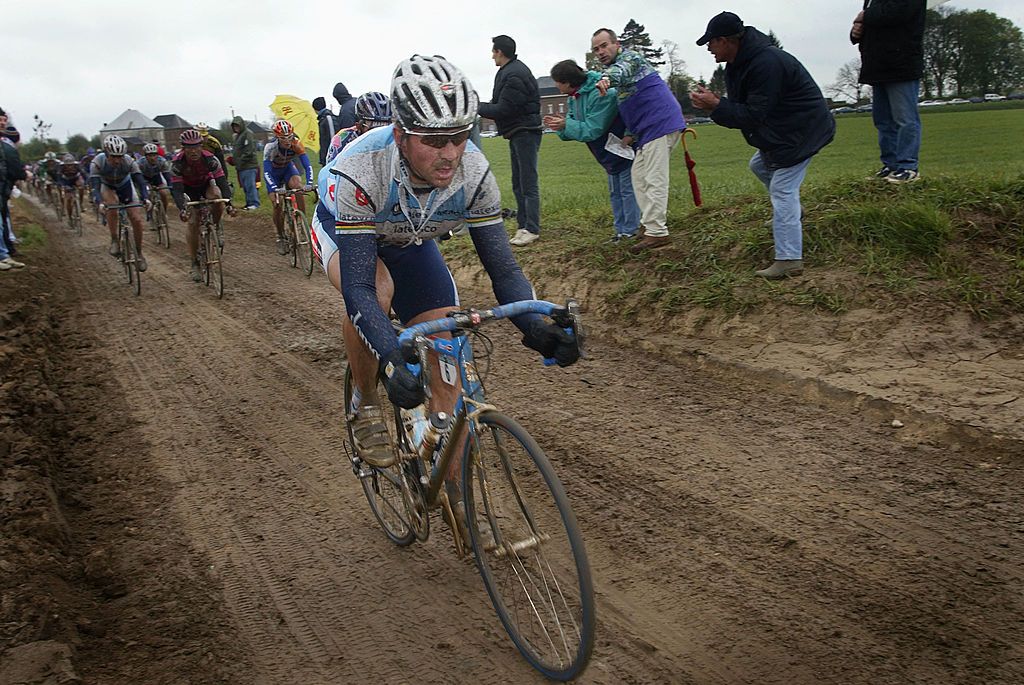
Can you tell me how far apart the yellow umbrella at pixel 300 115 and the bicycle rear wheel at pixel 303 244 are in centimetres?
437

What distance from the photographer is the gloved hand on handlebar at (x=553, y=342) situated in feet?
10.9

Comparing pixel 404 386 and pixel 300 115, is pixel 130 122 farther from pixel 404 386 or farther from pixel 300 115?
pixel 404 386

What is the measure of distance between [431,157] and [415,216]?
370mm

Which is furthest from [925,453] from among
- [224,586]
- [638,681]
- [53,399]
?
[53,399]

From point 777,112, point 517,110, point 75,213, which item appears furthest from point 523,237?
point 75,213

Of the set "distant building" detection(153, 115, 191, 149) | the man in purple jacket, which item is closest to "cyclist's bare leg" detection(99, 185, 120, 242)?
the man in purple jacket

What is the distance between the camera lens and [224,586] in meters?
4.20

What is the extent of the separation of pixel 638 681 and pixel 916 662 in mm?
1098

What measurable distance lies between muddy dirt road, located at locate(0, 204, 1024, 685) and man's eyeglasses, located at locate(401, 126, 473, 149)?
2197 millimetres

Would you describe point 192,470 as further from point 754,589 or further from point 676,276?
point 676,276

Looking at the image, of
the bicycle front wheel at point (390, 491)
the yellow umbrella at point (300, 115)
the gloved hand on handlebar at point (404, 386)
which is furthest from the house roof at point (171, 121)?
the gloved hand on handlebar at point (404, 386)

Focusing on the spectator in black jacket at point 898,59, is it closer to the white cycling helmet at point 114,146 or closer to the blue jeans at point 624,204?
the blue jeans at point 624,204

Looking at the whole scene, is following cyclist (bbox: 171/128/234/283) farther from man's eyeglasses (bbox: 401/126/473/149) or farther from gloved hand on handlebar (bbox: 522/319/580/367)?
gloved hand on handlebar (bbox: 522/319/580/367)

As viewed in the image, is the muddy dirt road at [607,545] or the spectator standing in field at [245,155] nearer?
the muddy dirt road at [607,545]
